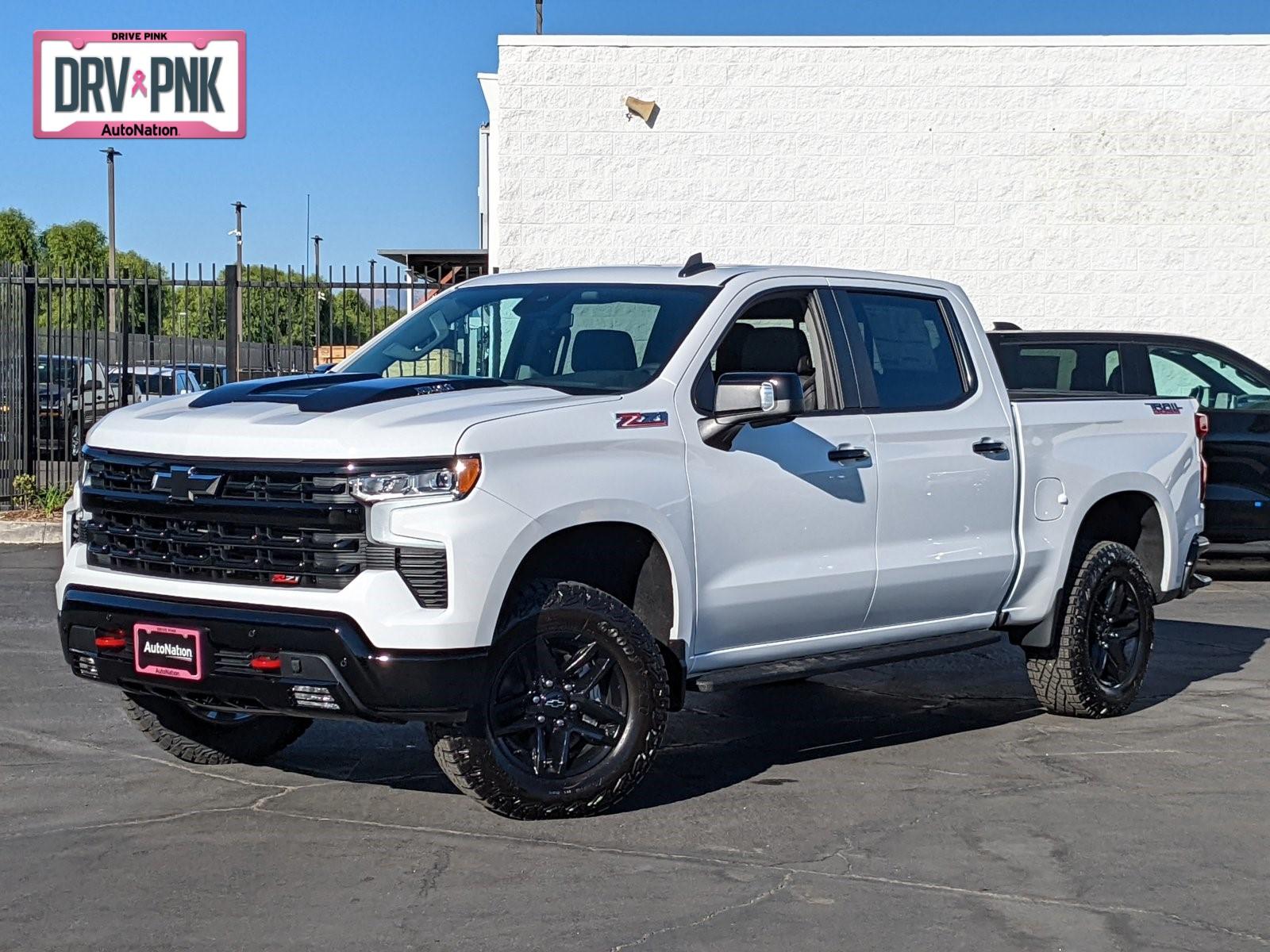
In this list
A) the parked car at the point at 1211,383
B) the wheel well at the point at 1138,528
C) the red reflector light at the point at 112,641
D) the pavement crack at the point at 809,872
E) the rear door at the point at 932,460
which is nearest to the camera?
the pavement crack at the point at 809,872

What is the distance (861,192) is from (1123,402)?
12.1 meters

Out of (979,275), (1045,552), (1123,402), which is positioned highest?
(979,275)

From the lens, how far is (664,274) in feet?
22.6

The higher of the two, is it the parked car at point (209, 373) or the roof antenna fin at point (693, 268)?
the roof antenna fin at point (693, 268)

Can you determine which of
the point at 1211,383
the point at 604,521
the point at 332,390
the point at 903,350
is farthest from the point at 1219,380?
the point at 332,390

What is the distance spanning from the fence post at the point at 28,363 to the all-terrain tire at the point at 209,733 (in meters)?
11.6

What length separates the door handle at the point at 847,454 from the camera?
6.56m

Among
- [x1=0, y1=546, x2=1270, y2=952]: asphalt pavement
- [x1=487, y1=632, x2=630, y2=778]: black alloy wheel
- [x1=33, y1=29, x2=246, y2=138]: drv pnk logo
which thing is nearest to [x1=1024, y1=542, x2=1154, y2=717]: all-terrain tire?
[x1=0, y1=546, x2=1270, y2=952]: asphalt pavement

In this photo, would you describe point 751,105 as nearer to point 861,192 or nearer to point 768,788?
point 861,192

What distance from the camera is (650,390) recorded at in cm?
602

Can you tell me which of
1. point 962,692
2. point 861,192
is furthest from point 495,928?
point 861,192

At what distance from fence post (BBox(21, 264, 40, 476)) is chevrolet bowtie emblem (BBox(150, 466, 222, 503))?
12415 mm

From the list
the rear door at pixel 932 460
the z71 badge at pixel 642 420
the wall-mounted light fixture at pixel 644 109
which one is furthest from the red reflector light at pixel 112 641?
the wall-mounted light fixture at pixel 644 109

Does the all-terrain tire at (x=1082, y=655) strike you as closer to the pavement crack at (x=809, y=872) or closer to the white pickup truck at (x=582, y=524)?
the white pickup truck at (x=582, y=524)
